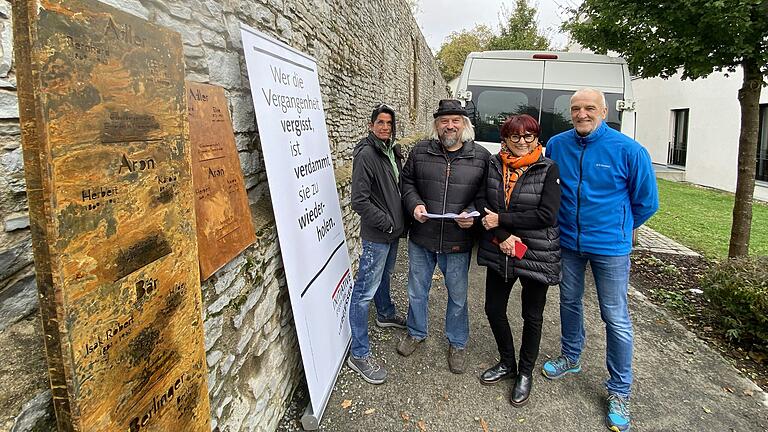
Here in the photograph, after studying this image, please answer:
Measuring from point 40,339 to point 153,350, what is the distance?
274mm

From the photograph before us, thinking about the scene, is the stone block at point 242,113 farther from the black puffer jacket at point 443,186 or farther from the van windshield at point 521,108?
the van windshield at point 521,108

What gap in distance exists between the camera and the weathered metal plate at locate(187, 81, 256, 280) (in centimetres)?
172

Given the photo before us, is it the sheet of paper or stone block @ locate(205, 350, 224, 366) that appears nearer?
stone block @ locate(205, 350, 224, 366)

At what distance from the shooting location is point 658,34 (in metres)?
4.25

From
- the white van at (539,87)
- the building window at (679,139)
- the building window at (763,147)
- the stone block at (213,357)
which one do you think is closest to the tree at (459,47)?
the building window at (679,139)

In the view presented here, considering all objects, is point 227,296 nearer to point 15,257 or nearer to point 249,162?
point 249,162

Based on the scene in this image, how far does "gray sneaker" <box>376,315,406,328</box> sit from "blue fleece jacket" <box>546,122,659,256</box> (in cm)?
173

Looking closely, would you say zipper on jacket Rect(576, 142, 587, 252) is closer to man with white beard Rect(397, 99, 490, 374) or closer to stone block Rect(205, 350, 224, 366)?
man with white beard Rect(397, 99, 490, 374)

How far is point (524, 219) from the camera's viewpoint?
8.05 feet

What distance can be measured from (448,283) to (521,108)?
333cm

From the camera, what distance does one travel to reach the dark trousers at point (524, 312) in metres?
2.63

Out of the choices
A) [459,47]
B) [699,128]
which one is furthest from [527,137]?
[459,47]

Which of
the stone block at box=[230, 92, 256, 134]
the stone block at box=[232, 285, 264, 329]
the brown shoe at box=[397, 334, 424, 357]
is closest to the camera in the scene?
the stone block at box=[232, 285, 264, 329]

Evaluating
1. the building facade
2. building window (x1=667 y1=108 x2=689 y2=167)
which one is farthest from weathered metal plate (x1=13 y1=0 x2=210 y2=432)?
building window (x1=667 y1=108 x2=689 y2=167)
